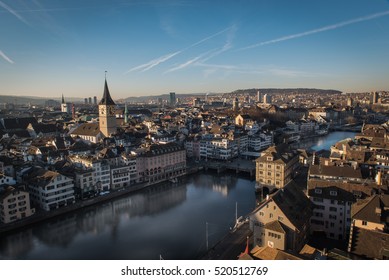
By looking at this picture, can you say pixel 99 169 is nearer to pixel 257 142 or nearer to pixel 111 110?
pixel 111 110

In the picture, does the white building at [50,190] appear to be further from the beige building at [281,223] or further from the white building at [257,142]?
the white building at [257,142]

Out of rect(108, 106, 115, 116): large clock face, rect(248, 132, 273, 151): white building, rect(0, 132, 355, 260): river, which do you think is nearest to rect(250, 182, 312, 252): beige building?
rect(0, 132, 355, 260): river

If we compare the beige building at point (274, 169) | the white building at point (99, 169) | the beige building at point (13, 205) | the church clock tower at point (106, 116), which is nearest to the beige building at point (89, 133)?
the church clock tower at point (106, 116)

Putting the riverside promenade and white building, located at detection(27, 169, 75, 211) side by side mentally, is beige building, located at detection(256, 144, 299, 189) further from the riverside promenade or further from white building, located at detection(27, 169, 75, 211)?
white building, located at detection(27, 169, 75, 211)

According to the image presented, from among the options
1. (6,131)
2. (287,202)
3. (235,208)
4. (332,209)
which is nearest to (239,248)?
(287,202)

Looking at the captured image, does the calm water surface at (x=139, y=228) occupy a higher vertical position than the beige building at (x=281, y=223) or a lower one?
lower

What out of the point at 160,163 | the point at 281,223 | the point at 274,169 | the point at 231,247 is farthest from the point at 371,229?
the point at 160,163

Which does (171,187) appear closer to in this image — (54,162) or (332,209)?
(54,162)
